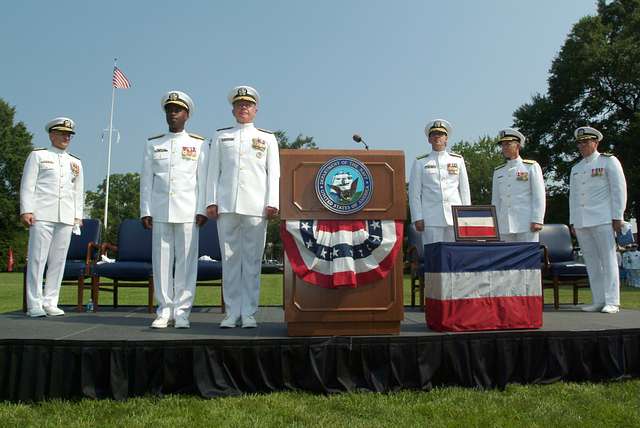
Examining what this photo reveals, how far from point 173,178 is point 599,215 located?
417cm

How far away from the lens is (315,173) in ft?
12.0

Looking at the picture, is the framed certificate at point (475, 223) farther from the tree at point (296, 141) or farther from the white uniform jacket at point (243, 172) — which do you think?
the tree at point (296, 141)

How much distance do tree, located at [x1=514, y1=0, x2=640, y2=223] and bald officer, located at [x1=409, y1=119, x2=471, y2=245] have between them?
1937 centimetres

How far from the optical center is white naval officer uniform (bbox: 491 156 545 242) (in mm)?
5645

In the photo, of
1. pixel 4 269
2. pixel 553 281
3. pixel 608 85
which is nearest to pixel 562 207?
pixel 608 85

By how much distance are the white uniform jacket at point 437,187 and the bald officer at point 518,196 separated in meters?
0.54

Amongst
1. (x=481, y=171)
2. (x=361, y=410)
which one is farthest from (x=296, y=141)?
(x=361, y=410)

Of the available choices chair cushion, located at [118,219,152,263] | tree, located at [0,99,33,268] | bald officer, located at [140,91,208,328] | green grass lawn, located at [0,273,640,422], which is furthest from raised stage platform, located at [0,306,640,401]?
tree, located at [0,99,33,268]

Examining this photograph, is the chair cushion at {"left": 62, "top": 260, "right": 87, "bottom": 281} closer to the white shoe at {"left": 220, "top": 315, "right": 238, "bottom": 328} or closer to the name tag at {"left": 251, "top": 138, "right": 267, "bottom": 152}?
the white shoe at {"left": 220, "top": 315, "right": 238, "bottom": 328}

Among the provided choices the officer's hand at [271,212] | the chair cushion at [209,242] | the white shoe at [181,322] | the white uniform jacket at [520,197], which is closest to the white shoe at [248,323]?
the white shoe at [181,322]

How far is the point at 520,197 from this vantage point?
5730mm

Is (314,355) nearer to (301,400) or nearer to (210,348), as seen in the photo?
(301,400)

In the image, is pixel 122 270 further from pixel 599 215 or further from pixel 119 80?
pixel 119 80

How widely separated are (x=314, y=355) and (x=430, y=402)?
70cm
